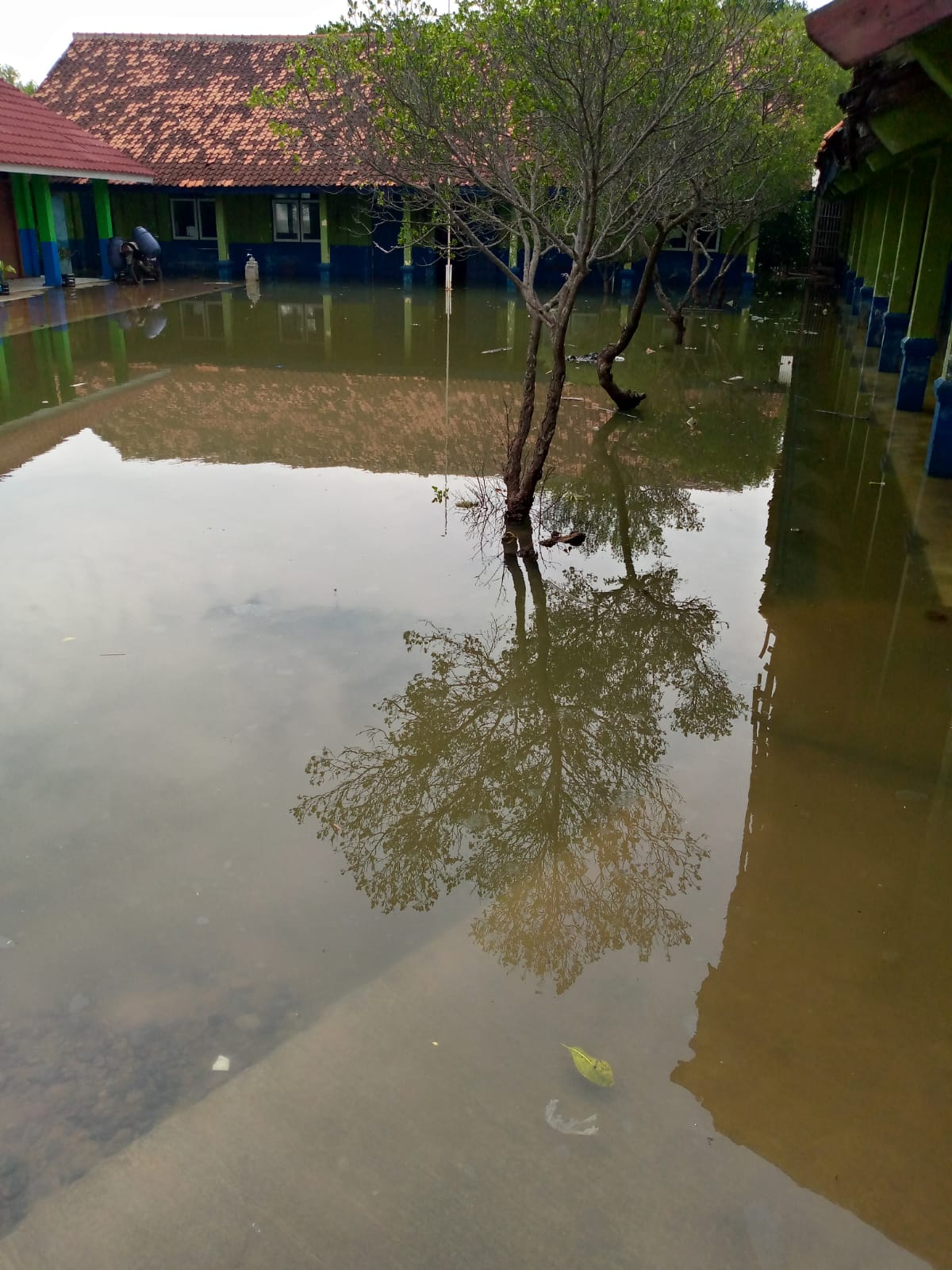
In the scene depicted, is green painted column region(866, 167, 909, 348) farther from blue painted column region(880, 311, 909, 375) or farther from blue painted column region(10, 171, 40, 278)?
blue painted column region(10, 171, 40, 278)

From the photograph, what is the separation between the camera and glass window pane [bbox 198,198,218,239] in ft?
97.6

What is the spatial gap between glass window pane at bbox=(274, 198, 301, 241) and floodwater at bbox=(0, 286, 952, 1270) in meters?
22.9

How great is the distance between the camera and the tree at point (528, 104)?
22.4 feet

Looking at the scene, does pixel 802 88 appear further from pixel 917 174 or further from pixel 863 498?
pixel 863 498

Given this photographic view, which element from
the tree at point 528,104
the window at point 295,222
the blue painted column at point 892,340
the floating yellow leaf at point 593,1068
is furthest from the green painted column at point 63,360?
the window at point 295,222

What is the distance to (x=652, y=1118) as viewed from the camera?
3201mm

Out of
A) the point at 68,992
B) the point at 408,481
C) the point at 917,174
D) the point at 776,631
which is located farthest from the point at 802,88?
the point at 68,992

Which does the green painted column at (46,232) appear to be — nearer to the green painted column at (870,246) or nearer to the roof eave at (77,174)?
the roof eave at (77,174)

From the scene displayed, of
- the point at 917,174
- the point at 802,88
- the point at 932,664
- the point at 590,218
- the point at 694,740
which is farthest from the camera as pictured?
the point at 802,88

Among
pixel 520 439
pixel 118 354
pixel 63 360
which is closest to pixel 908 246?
pixel 520 439

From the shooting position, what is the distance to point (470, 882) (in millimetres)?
4371

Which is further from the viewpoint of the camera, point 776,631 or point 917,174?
point 917,174

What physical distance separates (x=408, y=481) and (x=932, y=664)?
5590mm

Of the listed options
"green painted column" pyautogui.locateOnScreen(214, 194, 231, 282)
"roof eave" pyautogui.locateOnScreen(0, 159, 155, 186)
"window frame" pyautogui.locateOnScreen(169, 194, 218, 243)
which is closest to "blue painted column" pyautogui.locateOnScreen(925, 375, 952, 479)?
"roof eave" pyautogui.locateOnScreen(0, 159, 155, 186)
